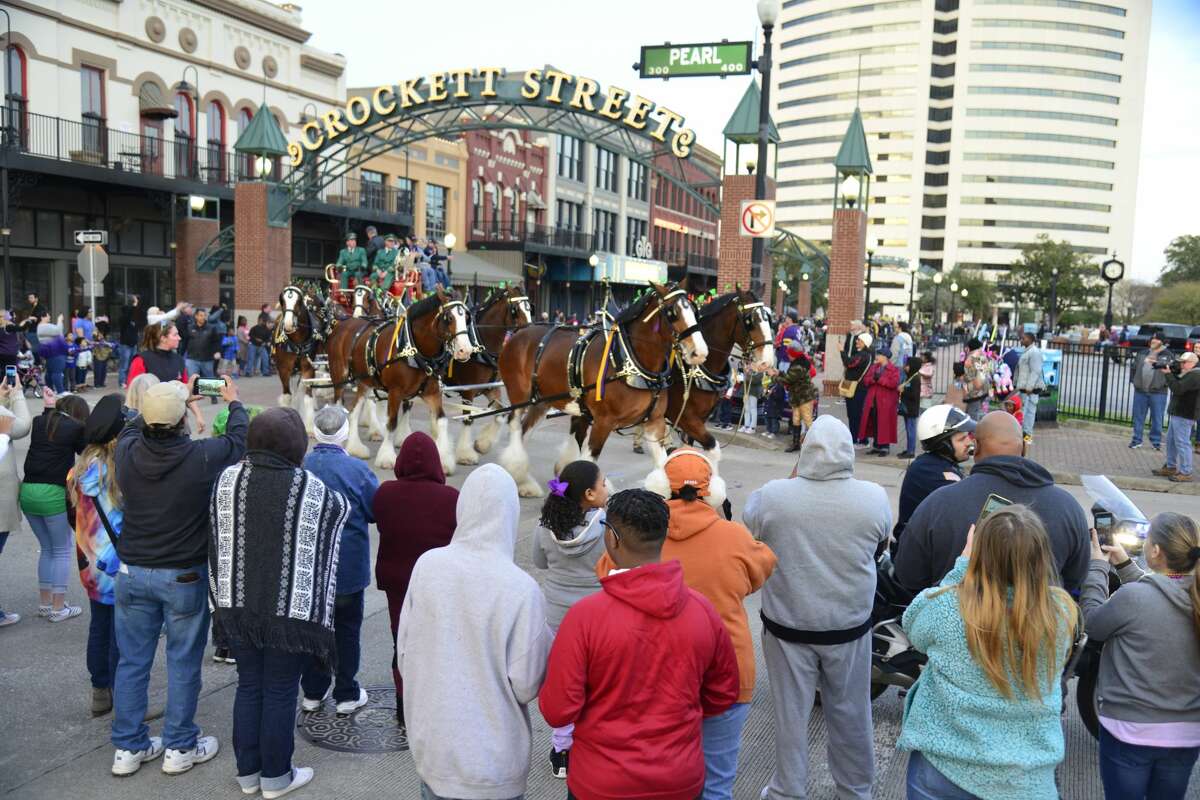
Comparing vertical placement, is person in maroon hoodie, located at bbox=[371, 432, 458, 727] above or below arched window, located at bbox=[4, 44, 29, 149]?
below

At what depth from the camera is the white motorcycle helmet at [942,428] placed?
522 cm

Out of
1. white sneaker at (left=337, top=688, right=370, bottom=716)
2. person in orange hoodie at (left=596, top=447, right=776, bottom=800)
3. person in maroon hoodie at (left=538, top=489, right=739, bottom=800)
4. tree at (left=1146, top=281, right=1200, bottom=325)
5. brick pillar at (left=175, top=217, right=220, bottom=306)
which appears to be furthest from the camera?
tree at (left=1146, top=281, right=1200, bottom=325)

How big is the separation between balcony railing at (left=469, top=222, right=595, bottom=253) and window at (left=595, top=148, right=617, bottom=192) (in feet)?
14.1

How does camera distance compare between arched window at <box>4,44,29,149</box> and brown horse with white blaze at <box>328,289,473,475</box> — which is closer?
brown horse with white blaze at <box>328,289,473,475</box>

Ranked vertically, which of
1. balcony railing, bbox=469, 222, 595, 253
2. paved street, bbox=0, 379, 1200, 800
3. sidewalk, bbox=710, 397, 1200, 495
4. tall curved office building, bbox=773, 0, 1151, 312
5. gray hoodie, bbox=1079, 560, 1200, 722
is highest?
tall curved office building, bbox=773, 0, 1151, 312

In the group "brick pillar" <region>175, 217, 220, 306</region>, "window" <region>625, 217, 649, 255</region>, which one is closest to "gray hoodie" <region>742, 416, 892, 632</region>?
"brick pillar" <region>175, 217, 220, 306</region>

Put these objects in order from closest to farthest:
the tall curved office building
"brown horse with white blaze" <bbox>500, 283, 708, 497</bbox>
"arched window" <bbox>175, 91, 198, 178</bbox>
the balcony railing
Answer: "brown horse with white blaze" <bbox>500, 283, 708, 497</bbox> → "arched window" <bbox>175, 91, 198, 178</bbox> → the balcony railing → the tall curved office building

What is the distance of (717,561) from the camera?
12.6 feet

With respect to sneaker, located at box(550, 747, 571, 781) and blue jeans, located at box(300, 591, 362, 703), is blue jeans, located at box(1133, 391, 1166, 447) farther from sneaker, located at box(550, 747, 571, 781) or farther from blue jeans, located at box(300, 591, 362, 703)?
blue jeans, located at box(300, 591, 362, 703)

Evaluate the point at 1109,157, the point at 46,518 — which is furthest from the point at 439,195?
the point at 1109,157

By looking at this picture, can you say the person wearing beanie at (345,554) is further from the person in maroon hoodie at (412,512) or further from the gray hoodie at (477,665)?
the gray hoodie at (477,665)

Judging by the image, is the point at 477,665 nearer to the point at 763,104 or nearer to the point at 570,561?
the point at 570,561

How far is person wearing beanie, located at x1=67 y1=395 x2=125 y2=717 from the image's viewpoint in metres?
5.11

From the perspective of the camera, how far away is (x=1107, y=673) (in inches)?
149
